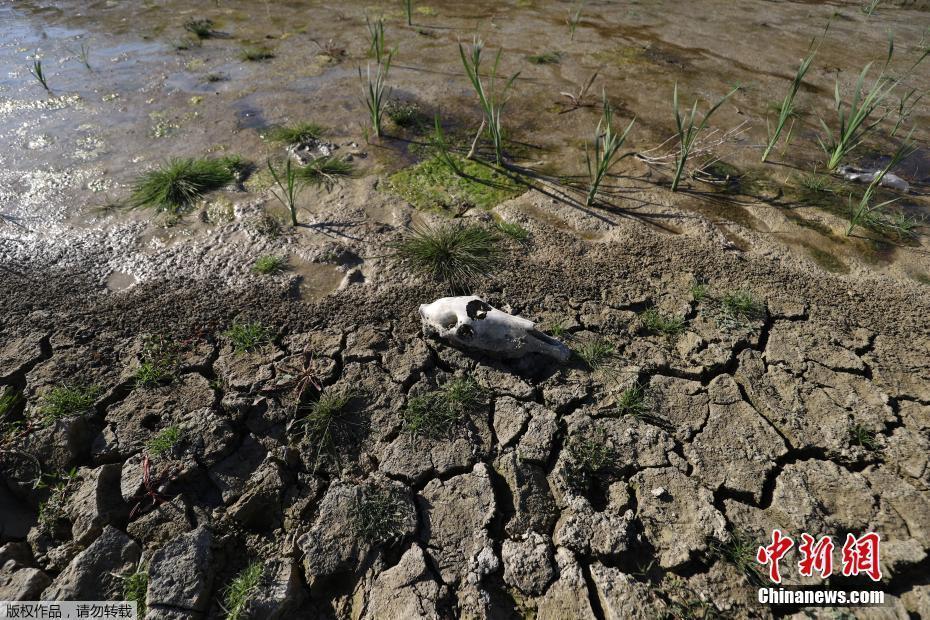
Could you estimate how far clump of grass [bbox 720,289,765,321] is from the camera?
2.84 meters

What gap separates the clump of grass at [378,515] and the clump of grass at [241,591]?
15.8 inches

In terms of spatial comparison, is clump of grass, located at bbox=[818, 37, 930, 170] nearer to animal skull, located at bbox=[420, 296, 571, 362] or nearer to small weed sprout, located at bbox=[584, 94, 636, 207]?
small weed sprout, located at bbox=[584, 94, 636, 207]

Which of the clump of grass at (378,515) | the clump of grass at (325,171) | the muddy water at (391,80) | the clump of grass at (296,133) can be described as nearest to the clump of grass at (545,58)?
the muddy water at (391,80)

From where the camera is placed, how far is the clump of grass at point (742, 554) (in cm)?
185

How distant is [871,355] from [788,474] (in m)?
1.04

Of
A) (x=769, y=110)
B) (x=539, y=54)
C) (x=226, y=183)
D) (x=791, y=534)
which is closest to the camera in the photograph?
(x=791, y=534)

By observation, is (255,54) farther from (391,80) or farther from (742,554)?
(742,554)

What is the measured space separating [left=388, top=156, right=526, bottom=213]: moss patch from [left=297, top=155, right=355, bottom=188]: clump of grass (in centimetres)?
41

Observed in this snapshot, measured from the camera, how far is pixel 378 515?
203 centimetres

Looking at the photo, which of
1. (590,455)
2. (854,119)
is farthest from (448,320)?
(854,119)

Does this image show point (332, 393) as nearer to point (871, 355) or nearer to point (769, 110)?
point (871, 355)

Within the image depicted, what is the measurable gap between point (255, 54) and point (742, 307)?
575 centimetres

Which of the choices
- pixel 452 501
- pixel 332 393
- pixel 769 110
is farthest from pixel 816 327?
pixel 769 110

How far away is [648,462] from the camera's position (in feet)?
7.17
